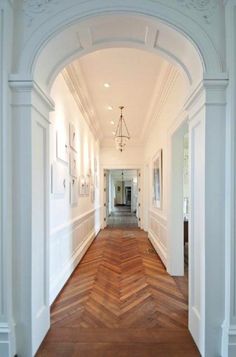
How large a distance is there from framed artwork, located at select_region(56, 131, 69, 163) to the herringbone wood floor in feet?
6.71

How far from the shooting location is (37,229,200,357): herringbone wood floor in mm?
2588

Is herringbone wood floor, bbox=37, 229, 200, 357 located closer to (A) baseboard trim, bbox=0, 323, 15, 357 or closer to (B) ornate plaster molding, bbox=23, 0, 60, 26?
(A) baseboard trim, bbox=0, 323, 15, 357

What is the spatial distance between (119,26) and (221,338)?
3.00 m

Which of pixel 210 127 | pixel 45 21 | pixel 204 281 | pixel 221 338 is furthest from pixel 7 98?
pixel 221 338

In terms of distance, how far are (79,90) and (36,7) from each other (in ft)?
9.45

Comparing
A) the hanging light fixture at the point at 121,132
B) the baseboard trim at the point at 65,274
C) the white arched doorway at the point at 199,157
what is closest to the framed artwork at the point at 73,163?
the baseboard trim at the point at 65,274

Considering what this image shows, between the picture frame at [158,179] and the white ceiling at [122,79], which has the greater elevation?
the white ceiling at [122,79]

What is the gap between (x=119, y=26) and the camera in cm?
264

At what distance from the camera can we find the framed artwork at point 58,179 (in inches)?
142

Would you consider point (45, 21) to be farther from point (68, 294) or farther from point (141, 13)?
point (68, 294)

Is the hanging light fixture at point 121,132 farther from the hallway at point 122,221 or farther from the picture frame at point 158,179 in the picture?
the hallway at point 122,221

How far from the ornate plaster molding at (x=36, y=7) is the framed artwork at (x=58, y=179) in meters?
1.75

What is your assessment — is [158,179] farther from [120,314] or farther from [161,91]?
[120,314]

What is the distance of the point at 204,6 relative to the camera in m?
2.43
